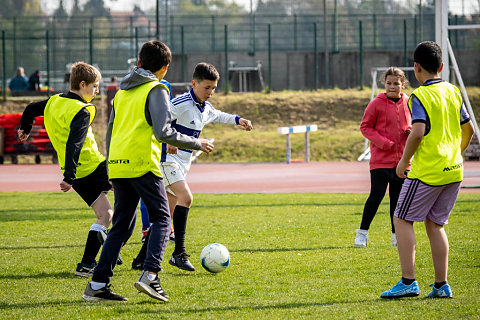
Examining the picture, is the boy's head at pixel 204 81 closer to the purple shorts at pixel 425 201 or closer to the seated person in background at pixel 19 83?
the purple shorts at pixel 425 201

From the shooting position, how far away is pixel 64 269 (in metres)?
6.42

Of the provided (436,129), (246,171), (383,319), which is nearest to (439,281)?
Answer: (383,319)

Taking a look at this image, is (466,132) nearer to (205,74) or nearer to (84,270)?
(205,74)

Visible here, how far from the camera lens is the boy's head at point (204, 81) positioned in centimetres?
654

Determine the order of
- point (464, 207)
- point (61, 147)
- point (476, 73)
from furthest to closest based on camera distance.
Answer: point (476, 73), point (464, 207), point (61, 147)

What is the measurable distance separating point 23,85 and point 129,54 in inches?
186

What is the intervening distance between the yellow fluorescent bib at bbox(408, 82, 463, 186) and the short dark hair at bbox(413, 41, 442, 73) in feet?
0.45

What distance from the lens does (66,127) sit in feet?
20.2

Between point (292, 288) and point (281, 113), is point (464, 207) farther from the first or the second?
point (281, 113)

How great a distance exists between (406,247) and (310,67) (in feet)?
84.4

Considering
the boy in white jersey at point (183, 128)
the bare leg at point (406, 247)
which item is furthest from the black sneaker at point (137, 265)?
the bare leg at point (406, 247)

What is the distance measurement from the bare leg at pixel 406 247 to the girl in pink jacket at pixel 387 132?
6.84 feet

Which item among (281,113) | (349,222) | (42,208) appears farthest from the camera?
(281,113)

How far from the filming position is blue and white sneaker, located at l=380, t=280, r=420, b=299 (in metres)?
5.05
